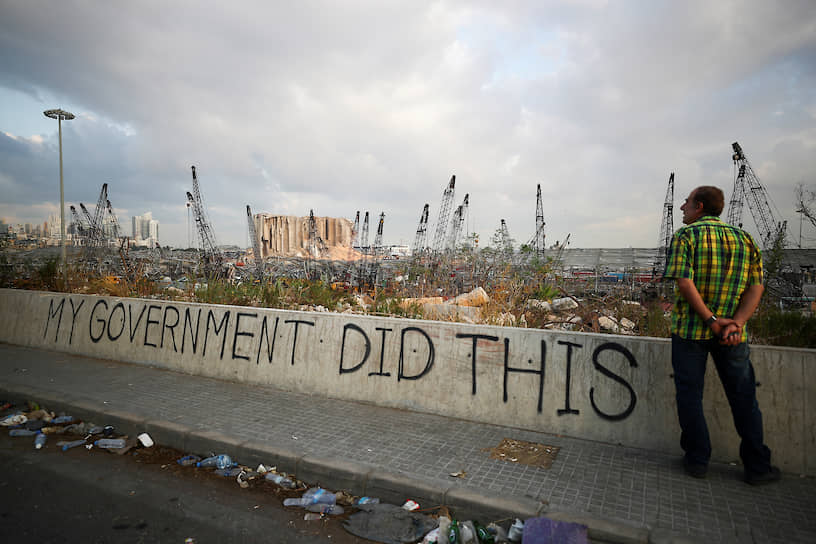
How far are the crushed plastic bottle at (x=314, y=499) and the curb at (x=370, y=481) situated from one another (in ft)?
0.40

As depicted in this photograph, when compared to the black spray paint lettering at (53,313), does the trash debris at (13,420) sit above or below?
below

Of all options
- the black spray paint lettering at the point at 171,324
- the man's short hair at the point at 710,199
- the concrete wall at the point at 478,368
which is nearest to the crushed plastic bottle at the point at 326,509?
the concrete wall at the point at 478,368

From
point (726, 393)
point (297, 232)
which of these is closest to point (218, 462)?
point (726, 393)

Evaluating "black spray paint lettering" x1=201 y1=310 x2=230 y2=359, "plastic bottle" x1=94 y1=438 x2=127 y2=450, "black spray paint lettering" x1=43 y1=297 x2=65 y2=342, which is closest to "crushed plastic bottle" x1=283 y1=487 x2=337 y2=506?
"plastic bottle" x1=94 y1=438 x2=127 y2=450

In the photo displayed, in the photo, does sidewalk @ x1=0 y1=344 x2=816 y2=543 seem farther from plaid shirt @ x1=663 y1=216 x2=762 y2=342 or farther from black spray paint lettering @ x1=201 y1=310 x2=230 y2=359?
plaid shirt @ x1=663 y1=216 x2=762 y2=342

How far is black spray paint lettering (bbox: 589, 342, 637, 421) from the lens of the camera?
4.02 m

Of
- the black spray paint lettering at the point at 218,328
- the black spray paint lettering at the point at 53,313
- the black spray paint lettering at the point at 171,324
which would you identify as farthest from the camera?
the black spray paint lettering at the point at 53,313

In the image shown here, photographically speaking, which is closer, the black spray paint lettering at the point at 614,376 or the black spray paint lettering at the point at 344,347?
the black spray paint lettering at the point at 614,376

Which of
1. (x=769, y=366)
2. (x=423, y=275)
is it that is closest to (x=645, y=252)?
(x=423, y=275)

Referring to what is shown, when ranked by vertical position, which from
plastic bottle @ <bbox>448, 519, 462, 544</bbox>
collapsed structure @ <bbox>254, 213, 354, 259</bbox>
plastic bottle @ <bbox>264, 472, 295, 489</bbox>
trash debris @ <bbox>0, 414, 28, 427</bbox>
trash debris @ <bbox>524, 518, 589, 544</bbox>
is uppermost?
collapsed structure @ <bbox>254, 213, 354, 259</bbox>

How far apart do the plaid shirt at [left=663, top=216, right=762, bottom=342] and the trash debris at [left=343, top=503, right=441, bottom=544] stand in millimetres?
2246

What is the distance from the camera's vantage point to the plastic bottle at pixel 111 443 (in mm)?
4297

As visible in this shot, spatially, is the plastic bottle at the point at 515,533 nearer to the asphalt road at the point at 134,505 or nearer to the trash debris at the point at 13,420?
the asphalt road at the point at 134,505

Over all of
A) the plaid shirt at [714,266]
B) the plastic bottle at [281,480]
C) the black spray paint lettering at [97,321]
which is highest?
the plaid shirt at [714,266]
